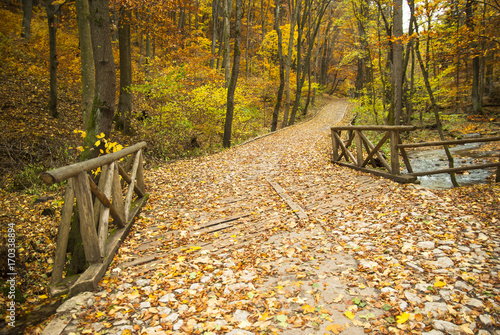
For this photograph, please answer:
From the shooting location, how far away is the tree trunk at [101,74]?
4824 millimetres

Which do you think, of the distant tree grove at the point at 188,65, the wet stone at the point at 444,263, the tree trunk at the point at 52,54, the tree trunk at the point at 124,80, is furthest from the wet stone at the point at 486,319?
the tree trunk at the point at 52,54

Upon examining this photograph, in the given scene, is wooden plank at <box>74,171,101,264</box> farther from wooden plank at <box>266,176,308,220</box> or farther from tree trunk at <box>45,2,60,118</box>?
tree trunk at <box>45,2,60,118</box>

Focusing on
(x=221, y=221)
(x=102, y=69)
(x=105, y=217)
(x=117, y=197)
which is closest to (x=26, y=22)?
(x=102, y=69)

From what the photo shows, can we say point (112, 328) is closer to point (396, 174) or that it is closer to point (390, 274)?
point (390, 274)

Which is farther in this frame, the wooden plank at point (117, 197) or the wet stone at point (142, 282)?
the wooden plank at point (117, 197)

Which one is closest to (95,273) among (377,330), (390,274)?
(377,330)

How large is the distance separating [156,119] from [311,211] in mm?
8699

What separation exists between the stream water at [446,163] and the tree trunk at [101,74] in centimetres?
920

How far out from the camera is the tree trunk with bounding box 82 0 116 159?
4824mm

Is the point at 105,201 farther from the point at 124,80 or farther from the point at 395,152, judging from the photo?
the point at 124,80

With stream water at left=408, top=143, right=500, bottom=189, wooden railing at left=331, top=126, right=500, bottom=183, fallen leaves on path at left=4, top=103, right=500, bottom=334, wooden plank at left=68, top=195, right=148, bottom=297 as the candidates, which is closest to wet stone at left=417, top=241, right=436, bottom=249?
fallen leaves on path at left=4, top=103, right=500, bottom=334

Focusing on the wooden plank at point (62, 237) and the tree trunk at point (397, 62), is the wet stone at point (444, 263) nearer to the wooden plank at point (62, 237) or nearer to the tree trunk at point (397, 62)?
the wooden plank at point (62, 237)

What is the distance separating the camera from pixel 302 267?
364 centimetres

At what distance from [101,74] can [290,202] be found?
4.41m
